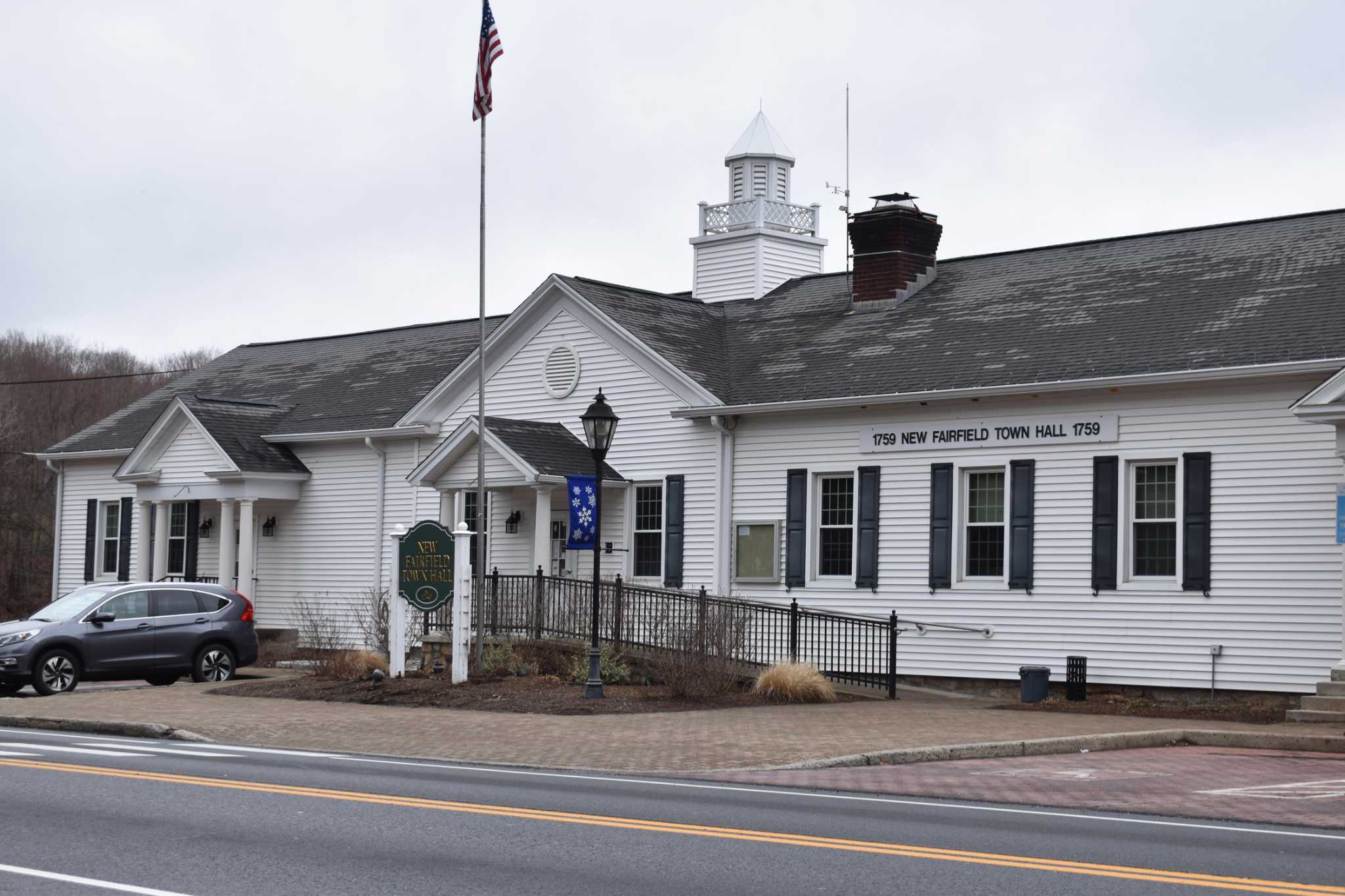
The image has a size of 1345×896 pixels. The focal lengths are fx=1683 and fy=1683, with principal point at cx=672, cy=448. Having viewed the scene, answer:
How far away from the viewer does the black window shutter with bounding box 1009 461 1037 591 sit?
22.9m

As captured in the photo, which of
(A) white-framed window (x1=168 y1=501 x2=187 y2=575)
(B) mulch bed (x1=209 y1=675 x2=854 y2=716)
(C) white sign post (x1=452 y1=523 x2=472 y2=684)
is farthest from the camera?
(A) white-framed window (x1=168 y1=501 x2=187 y2=575)

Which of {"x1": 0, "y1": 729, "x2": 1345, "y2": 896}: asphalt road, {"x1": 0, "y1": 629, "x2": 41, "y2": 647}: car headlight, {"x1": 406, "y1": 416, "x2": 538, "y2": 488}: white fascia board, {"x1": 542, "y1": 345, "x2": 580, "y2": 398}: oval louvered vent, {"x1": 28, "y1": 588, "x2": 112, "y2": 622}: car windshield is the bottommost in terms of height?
{"x1": 0, "y1": 729, "x2": 1345, "y2": 896}: asphalt road

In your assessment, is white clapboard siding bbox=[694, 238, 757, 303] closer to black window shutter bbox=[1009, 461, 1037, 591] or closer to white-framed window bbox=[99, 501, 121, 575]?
black window shutter bbox=[1009, 461, 1037, 591]

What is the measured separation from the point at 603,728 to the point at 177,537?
2027cm

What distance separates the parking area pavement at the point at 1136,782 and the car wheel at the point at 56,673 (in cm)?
1251

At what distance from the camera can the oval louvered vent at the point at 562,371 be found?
28.7m

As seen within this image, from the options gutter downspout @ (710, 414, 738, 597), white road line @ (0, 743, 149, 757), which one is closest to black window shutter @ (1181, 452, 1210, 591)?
gutter downspout @ (710, 414, 738, 597)

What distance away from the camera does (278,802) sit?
37.1ft

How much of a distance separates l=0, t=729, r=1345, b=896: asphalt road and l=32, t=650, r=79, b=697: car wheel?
1001 centimetres

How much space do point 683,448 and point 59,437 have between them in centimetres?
4507

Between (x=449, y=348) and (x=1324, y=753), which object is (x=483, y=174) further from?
(x=1324, y=753)

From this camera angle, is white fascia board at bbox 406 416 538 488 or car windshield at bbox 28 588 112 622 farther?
white fascia board at bbox 406 416 538 488

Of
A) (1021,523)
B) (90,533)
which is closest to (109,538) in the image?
(90,533)

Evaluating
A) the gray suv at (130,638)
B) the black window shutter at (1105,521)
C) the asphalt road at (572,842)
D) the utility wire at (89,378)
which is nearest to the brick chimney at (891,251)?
the black window shutter at (1105,521)
